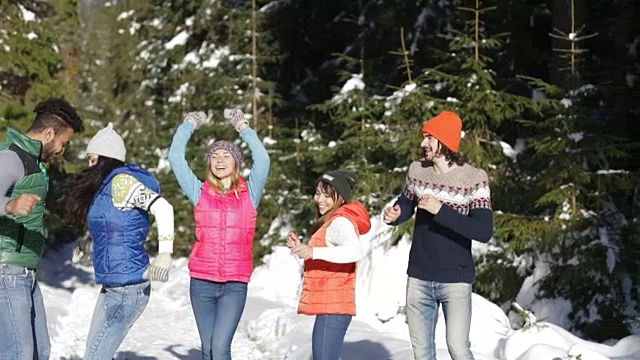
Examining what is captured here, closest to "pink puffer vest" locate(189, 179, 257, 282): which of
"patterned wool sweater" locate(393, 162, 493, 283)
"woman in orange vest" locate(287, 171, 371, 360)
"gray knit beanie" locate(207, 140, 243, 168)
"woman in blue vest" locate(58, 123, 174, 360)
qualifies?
"gray knit beanie" locate(207, 140, 243, 168)

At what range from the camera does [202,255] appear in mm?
5590

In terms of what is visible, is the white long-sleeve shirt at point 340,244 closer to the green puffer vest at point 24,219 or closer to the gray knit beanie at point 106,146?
the gray knit beanie at point 106,146

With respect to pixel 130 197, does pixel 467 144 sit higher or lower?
higher

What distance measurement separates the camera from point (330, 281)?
5633mm

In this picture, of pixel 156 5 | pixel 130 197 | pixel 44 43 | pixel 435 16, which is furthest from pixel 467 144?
pixel 156 5

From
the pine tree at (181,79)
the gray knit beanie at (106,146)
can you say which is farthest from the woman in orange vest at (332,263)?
the pine tree at (181,79)

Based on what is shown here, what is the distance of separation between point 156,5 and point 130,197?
783 inches

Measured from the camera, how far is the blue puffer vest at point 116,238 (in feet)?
16.6

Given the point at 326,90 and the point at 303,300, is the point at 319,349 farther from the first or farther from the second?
the point at 326,90

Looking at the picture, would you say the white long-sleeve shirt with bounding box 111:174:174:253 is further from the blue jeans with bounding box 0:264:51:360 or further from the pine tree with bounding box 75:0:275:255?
the pine tree with bounding box 75:0:275:255

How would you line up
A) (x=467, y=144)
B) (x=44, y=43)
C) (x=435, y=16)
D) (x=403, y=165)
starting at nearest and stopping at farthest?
(x=467, y=144)
(x=403, y=165)
(x=435, y=16)
(x=44, y=43)

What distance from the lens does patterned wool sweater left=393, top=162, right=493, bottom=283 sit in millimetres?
5348

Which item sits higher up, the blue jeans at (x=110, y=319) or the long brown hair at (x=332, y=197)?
the long brown hair at (x=332, y=197)

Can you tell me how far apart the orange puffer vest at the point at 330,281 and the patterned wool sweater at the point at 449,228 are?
0.46 meters
